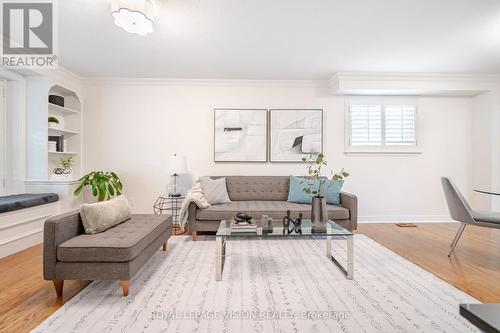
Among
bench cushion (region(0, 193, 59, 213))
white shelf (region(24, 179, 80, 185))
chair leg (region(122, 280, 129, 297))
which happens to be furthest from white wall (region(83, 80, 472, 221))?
chair leg (region(122, 280, 129, 297))

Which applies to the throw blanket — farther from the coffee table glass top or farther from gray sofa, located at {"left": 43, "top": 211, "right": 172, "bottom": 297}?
gray sofa, located at {"left": 43, "top": 211, "right": 172, "bottom": 297}

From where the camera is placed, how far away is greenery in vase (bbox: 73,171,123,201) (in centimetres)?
408

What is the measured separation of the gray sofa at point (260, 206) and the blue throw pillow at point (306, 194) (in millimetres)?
107

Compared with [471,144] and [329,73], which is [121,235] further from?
[471,144]

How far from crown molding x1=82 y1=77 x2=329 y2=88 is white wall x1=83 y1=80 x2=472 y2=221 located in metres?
0.02

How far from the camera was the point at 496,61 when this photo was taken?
3.89 meters

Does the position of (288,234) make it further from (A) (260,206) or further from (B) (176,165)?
(B) (176,165)

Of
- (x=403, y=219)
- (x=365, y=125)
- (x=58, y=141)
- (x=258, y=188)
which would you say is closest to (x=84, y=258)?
(x=258, y=188)

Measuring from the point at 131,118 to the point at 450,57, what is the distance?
5.14 metres

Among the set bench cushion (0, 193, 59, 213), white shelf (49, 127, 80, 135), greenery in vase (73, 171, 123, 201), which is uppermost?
white shelf (49, 127, 80, 135)

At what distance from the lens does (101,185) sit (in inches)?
163

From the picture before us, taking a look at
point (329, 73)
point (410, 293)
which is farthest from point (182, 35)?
point (410, 293)

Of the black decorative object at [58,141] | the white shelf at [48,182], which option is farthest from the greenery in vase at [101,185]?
the black decorative object at [58,141]

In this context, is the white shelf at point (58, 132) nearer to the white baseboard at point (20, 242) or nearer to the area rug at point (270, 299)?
the white baseboard at point (20, 242)
